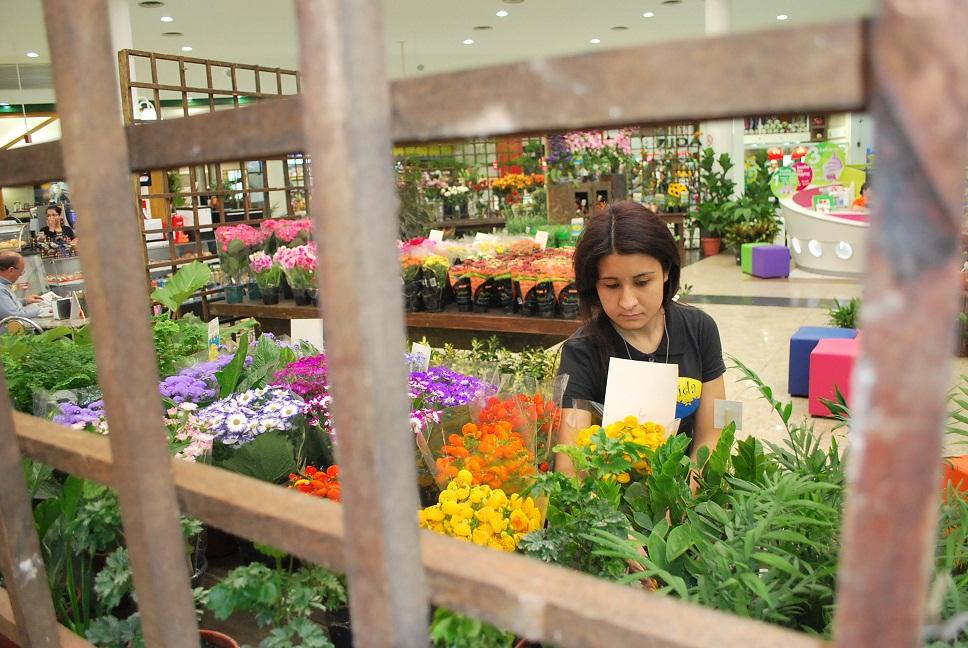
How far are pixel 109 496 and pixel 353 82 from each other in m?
0.98

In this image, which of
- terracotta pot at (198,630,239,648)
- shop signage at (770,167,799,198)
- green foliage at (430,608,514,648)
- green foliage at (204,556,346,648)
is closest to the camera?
green foliage at (430,608,514,648)

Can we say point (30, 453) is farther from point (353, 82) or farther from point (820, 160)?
point (820, 160)

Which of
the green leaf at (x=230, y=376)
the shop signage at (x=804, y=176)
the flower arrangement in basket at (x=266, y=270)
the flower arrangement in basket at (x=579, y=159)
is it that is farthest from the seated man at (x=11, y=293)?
the shop signage at (x=804, y=176)

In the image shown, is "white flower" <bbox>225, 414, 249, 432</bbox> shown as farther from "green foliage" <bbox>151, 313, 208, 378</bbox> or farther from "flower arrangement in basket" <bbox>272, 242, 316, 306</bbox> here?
"flower arrangement in basket" <bbox>272, 242, 316, 306</bbox>

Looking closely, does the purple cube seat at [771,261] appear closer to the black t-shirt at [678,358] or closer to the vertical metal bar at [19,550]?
the black t-shirt at [678,358]

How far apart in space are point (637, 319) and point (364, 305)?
183 cm

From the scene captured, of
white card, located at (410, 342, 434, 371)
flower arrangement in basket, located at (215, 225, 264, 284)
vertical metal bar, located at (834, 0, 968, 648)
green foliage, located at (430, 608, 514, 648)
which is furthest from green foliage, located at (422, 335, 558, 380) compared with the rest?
flower arrangement in basket, located at (215, 225, 264, 284)

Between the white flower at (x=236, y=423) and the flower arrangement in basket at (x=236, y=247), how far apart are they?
12.5 feet

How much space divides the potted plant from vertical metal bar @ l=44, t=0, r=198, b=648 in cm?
1109

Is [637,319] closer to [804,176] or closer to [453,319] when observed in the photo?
[453,319]

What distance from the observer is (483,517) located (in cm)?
119

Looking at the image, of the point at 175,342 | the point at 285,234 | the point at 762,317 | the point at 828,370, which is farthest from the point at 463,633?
the point at 762,317

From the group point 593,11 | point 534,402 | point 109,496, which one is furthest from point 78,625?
point 593,11

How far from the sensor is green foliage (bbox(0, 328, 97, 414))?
188cm
